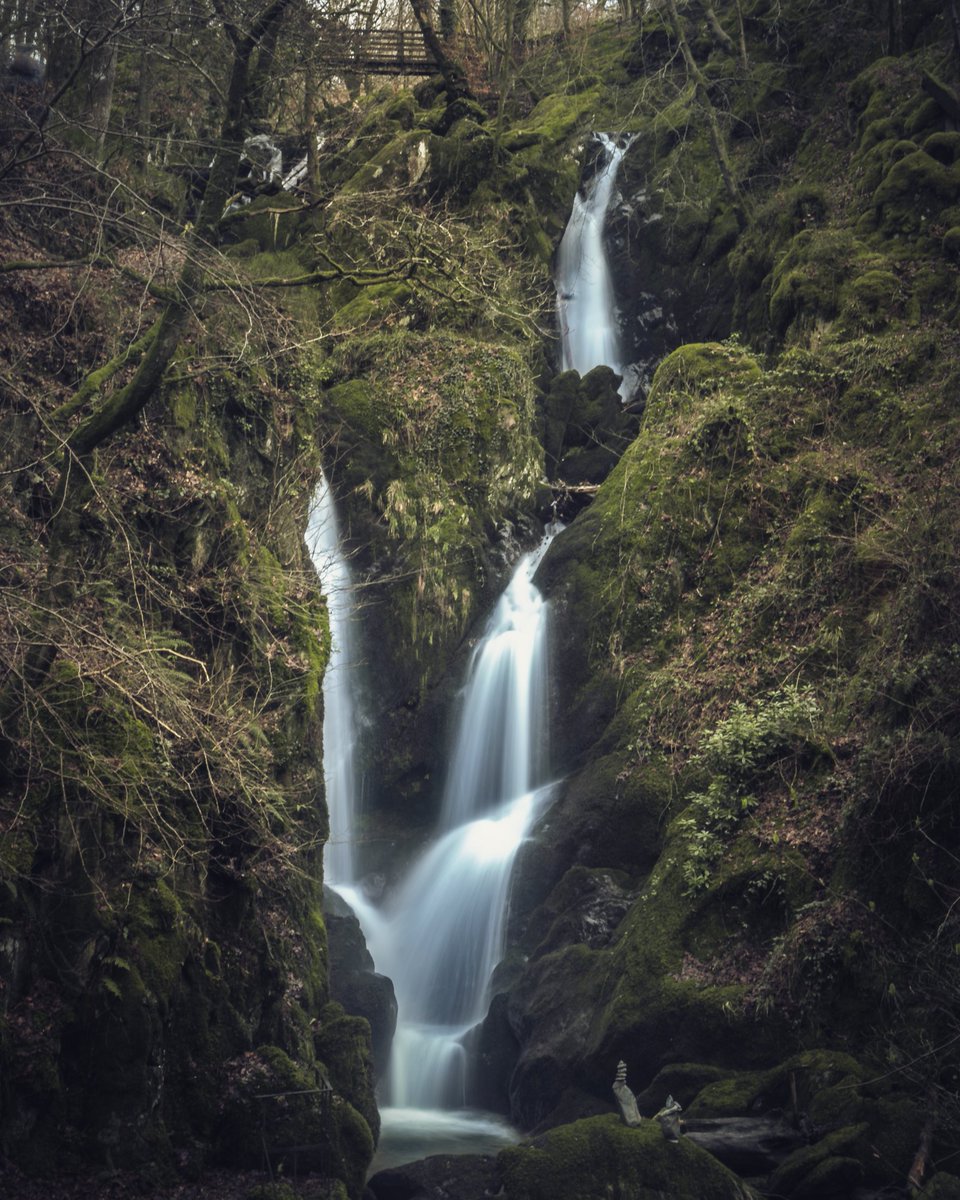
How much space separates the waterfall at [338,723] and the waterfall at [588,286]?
22.2ft

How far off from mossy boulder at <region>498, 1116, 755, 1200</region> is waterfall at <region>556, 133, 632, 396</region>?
1363 cm

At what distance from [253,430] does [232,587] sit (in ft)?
10.6

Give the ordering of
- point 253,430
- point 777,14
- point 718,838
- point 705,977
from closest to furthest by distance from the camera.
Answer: point 705,977
point 718,838
point 253,430
point 777,14

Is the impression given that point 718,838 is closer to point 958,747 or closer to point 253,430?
point 958,747

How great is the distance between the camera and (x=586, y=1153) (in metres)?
7.60

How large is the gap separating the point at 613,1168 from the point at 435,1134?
306 cm

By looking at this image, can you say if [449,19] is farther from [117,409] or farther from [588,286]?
[117,409]

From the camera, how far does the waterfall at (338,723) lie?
13953mm

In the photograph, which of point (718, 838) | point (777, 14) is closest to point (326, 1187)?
point (718, 838)

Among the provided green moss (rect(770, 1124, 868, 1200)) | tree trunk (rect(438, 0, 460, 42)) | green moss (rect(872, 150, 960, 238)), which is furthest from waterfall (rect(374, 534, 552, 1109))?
tree trunk (rect(438, 0, 460, 42))

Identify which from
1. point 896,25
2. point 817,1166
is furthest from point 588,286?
point 817,1166

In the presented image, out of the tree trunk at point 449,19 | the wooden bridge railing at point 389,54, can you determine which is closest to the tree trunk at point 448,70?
the tree trunk at point 449,19

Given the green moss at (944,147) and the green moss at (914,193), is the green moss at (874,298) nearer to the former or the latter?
the green moss at (914,193)

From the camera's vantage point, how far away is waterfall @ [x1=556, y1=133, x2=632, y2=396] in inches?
774
